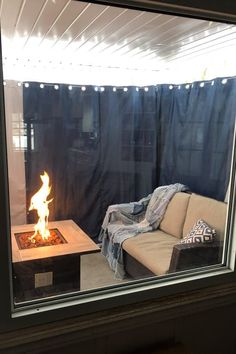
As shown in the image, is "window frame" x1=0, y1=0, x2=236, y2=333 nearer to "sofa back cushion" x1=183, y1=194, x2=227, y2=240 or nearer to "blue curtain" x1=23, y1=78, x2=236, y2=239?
"sofa back cushion" x1=183, y1=194, x2=227, y2=240

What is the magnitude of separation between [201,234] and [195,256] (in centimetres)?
51

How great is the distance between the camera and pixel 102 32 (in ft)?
6.87

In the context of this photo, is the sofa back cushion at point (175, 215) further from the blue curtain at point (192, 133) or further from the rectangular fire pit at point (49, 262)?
the rectangular fire pit at point (49, 262)

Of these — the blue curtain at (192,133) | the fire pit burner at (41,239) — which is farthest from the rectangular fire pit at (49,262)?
the blue curtain at (192,133)

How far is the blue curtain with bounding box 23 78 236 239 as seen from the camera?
282 centimetres

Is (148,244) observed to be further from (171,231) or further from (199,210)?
(199,210)

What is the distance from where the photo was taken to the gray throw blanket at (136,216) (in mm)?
2930

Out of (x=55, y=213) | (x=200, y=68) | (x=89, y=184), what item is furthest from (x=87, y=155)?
(x=200, y=68)

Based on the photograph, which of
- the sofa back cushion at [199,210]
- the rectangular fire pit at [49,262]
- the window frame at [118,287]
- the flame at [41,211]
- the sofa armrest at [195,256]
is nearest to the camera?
the window frame at [118,287]

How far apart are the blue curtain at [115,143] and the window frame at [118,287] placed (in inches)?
54.8

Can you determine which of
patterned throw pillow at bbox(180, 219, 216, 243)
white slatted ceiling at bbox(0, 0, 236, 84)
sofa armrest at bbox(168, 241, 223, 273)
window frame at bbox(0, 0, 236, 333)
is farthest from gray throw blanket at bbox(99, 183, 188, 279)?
window frame at bbox(0, 0, 236, 333)

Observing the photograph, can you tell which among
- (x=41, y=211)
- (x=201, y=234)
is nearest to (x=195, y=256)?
(x=201, y=234)

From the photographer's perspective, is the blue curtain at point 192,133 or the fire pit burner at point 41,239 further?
the blue curtain at point 192,133

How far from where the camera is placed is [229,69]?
2.44 m
